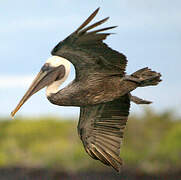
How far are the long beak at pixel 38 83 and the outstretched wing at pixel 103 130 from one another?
96 cm

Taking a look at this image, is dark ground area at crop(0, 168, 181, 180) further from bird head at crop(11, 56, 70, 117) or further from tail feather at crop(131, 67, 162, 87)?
bird head at crop(11, 56, 70, 117)

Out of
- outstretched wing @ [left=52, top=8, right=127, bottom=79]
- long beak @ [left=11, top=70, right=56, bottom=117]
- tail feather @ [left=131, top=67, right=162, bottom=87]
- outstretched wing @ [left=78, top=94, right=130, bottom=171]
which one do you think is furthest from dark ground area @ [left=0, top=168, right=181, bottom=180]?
outstretched wing @ [left=52, top=8, right=127, bottom=79]

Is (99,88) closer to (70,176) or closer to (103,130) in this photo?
(103,130)

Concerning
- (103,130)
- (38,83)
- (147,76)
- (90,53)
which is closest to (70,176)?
(103,130)

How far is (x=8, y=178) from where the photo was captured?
41.7 ft

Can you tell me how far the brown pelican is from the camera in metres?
4.95

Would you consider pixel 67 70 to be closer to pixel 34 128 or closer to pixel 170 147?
pixel 170 147

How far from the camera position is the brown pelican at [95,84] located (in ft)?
16.2

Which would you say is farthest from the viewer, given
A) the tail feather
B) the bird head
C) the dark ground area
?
the dark ground area

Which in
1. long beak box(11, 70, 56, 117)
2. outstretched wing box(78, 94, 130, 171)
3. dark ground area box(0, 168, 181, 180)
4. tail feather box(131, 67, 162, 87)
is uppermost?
tail feather box(131, 67, 162, 87)

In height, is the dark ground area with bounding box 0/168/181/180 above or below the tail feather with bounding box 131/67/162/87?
below

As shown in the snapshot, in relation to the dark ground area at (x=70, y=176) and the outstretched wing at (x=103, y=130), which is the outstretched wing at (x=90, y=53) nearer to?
the outstretched wing at (x=103, y=130)

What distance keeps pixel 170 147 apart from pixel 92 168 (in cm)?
407

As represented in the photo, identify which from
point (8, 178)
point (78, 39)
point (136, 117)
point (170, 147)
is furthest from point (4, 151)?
point (78, 39)
